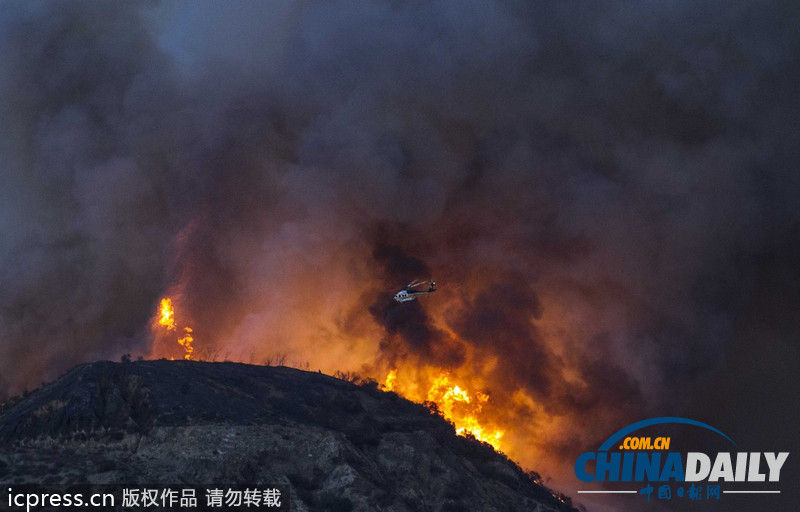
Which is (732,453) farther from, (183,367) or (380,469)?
(183,367)

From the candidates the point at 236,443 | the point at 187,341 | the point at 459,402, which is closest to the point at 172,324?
the point at 187,341

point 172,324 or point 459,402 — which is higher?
point 172,324

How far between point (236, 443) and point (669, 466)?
71135 millimetres

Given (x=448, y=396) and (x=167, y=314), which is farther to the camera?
(x=167, y=314)

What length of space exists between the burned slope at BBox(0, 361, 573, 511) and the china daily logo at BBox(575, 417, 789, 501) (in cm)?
1874

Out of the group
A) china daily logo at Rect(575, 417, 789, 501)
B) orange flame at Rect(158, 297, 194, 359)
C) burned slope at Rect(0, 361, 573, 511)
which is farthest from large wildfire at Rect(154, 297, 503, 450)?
burned slope at Rect(0, 361, 573, 511)

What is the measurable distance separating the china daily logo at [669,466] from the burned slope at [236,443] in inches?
738

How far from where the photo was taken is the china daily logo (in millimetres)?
80000

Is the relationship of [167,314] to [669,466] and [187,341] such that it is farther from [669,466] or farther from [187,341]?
[669,466]

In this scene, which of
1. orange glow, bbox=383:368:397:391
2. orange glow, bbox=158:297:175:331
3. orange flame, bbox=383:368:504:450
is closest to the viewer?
orange flame, bbox=383:368:504:450

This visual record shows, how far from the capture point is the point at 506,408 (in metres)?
95.8

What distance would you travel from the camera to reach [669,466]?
9412cm

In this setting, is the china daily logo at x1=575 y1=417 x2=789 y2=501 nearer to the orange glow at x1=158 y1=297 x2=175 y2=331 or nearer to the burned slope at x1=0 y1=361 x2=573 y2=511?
the burned slope at x1=0 y1=361 x2=573 y2=511

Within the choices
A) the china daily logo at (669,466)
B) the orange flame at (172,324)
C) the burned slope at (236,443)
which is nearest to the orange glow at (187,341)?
the orange flame at (172,324)
